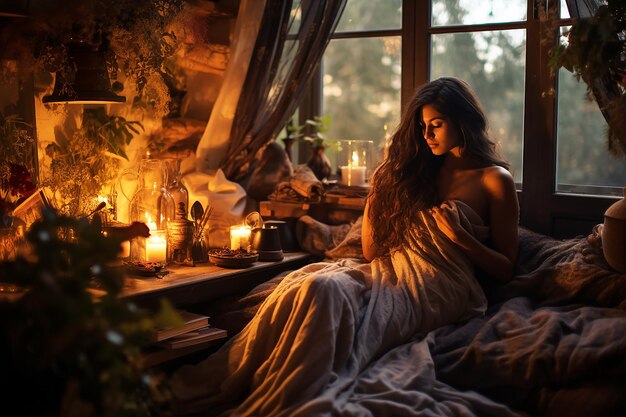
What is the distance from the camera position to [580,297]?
2520 mm

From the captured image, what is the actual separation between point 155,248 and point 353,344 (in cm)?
95

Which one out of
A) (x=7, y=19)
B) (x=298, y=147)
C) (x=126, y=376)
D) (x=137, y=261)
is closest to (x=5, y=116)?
(x=7, y=19)

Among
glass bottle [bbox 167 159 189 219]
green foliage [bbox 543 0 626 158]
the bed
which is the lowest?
the bed

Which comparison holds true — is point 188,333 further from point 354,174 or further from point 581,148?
point 581,148

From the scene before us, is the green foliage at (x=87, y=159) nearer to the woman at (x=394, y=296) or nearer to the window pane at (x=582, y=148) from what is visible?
the woman at (x=394, y=296)

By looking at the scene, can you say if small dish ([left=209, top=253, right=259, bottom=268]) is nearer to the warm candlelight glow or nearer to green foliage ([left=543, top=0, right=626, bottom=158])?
the warm candlelight glow

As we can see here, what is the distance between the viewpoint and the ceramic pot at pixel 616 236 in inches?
94.0

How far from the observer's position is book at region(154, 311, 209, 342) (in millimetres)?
2487

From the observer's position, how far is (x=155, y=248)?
9.38ft

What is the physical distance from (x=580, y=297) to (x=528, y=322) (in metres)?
0.26

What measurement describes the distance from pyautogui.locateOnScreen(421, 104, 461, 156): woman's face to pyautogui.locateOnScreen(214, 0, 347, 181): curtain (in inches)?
33.1

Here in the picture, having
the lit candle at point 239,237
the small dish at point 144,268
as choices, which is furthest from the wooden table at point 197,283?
the lit candle at point 239,237

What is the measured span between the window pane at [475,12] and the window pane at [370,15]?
196 millimetres

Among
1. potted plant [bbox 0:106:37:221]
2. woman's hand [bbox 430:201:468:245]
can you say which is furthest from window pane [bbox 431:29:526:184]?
potted plant [bbox 0:106:37:221]
